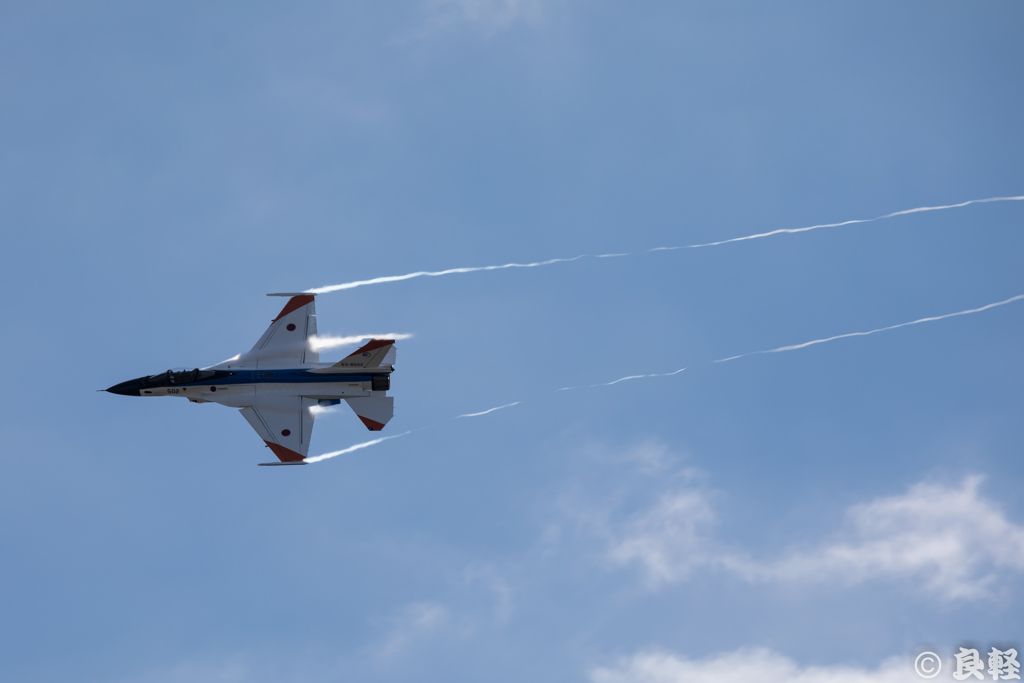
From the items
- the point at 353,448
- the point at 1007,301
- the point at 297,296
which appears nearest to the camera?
the point at 1007,301

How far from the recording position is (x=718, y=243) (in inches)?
2003

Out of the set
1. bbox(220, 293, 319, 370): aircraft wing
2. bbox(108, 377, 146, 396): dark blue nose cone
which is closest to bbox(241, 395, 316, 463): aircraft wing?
bbox(220, 293, 319, 370): aircraft wing

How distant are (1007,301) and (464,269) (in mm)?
28448

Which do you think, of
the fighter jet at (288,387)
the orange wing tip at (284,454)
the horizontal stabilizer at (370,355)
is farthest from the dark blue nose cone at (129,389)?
the horizontal stabilizer at (370,355)

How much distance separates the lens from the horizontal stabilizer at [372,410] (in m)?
57.5

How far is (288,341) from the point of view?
59.1 metres

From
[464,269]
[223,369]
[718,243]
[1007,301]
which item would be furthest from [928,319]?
[223,369]

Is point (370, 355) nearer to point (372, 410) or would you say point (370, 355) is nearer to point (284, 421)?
point (372, 410)

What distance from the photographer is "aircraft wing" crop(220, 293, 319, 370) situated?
5819cm

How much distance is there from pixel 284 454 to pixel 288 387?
4082 mm

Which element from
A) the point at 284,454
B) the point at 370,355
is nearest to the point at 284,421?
the point at 284,454

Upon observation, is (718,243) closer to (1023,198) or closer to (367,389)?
(1023,198)

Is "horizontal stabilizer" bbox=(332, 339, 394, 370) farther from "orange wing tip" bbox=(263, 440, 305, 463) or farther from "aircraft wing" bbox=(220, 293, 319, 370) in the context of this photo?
"orange wing tip" bbox=(263, 440, 305, 463)

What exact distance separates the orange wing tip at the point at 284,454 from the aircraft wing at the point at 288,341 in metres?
4.86
